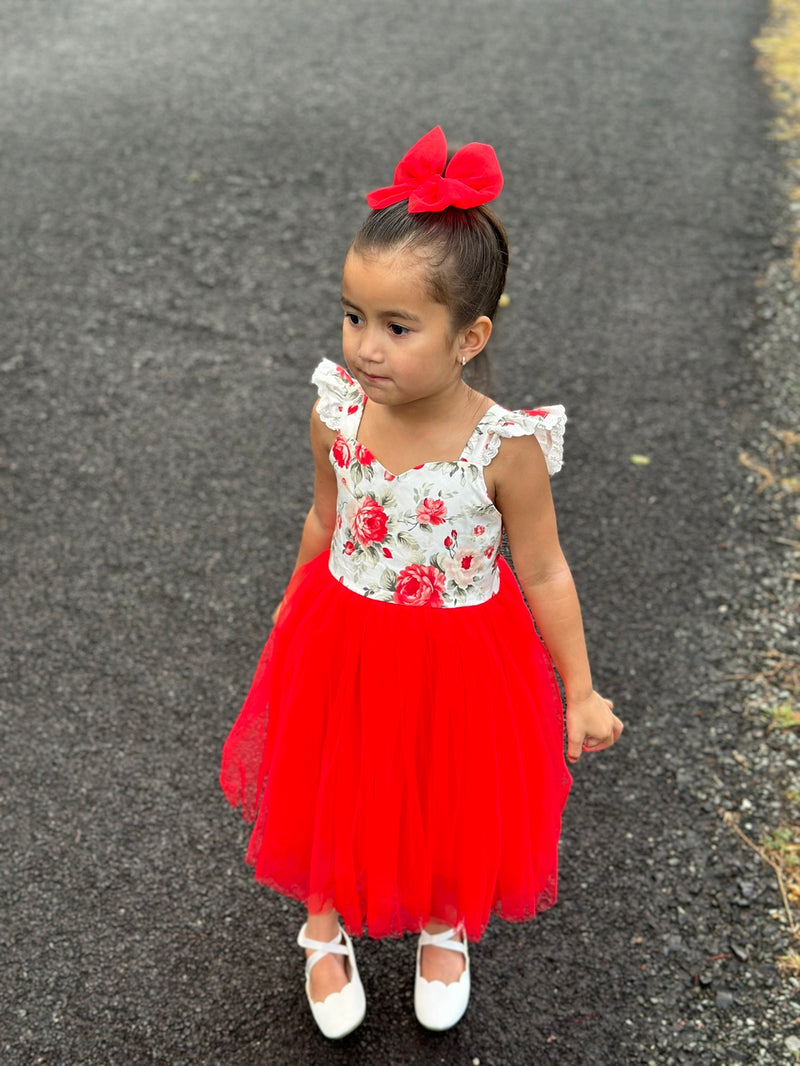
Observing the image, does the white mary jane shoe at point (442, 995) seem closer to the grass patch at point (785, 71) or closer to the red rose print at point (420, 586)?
the red rose print at point (420, 586)

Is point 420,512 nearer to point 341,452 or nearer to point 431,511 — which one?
point 431,511

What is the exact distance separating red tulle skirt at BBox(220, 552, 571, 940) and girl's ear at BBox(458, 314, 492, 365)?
19.4 inches

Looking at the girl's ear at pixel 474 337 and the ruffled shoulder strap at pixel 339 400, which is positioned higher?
the girl's ear at pixel 474 337

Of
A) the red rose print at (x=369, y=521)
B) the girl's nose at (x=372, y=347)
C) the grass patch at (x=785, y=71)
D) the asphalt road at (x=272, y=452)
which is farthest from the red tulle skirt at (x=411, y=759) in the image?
the grass patch at (x=785, y=71)

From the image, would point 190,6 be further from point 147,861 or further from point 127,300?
point 147,861

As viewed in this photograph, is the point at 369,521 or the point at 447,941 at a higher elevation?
the point at 369,521

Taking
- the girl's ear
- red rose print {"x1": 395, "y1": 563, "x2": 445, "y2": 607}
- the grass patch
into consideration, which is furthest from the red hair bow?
the grass patch

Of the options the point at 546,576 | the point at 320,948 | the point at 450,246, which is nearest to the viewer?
the point at 450,246

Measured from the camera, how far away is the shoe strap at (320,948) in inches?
90.6

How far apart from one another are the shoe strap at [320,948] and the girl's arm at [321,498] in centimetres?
81

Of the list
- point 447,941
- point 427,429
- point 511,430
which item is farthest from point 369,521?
point 447,941

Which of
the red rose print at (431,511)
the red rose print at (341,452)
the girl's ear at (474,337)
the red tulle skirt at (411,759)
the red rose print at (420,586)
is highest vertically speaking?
the girl's ear at (474,337)

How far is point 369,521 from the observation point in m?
1.98

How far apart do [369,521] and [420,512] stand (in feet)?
0.35
